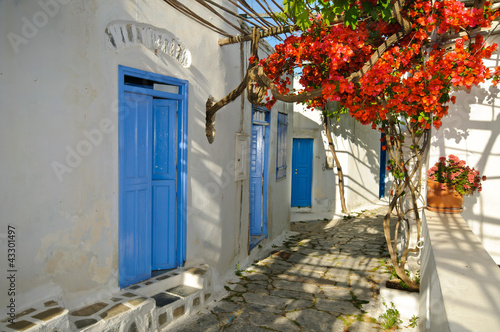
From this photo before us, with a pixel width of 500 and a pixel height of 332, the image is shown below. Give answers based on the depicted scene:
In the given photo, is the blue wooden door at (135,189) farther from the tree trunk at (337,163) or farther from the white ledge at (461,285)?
the tree trunk at (337,163)

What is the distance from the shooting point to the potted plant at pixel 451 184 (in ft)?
14.6

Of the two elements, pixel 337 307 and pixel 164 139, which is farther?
pixel 337 307

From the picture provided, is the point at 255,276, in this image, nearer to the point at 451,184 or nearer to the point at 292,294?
the point at 292,294

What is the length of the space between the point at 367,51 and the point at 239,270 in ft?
12.0

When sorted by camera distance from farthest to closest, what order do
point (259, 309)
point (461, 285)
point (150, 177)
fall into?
point (259, 309) → point (150, 177) → point (461, 285)

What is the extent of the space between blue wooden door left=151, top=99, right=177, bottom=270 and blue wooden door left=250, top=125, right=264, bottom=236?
9.37ft

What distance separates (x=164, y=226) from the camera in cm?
462

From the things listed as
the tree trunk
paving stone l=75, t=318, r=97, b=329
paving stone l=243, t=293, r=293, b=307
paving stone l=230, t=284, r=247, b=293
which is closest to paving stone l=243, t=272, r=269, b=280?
paving stone l=230, t=284, r=247, b=293

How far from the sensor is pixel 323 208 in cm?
1127

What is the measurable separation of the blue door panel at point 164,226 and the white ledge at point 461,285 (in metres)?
2.76

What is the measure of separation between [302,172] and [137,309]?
8.40m

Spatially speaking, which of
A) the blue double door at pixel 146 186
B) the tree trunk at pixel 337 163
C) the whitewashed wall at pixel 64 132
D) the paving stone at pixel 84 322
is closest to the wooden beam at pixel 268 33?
the whitewashed wall at pixel 64 132

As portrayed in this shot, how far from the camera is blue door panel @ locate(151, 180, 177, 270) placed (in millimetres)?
4559

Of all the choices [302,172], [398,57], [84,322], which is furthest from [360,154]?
[84,322]
